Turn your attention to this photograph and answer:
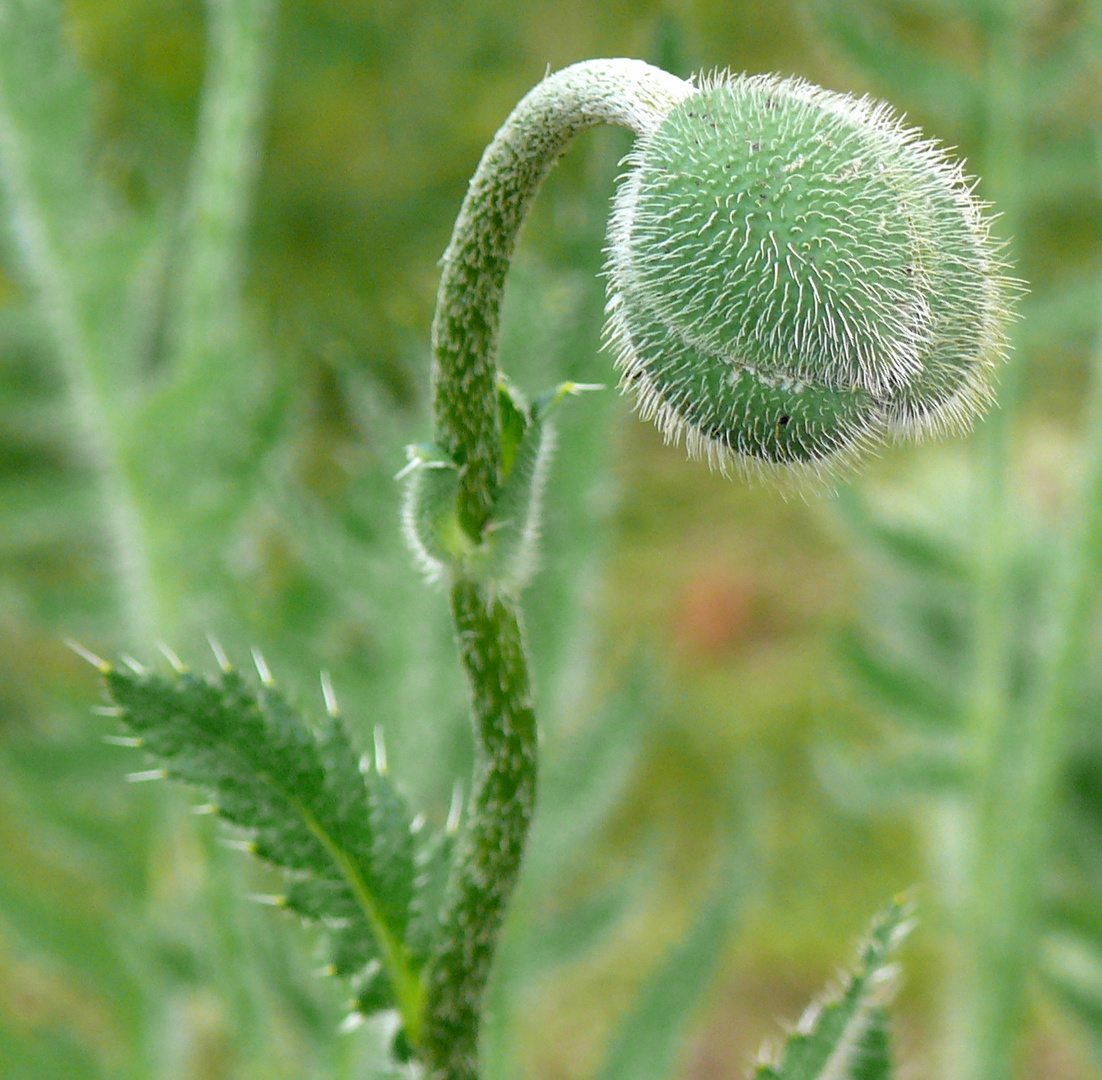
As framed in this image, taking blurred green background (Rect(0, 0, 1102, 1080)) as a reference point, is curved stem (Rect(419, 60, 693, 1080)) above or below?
below

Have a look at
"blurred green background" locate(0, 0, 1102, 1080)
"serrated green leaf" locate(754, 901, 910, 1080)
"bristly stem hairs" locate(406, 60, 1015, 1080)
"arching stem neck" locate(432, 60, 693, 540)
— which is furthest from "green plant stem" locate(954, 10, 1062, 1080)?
"arching stem neck" locate(432, 60, 693, 540)

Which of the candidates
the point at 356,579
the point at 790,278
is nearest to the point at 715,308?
the point at 790,278

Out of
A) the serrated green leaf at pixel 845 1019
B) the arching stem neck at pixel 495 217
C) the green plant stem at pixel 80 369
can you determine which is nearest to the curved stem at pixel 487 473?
the arching stem neck at pixel 495 217

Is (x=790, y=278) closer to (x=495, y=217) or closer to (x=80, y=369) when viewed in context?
(x=495, y=217)

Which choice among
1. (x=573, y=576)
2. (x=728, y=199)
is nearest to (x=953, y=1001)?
(x=573, y=576)

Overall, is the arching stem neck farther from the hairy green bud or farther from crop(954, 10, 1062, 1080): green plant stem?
crop(954, 10, 1062, 1080): green plant stem

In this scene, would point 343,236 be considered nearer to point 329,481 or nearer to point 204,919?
point 329,481

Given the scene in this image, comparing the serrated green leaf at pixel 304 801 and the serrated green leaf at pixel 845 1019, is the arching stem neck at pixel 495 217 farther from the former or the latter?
the serrated green leaf at pixel 845 1019
